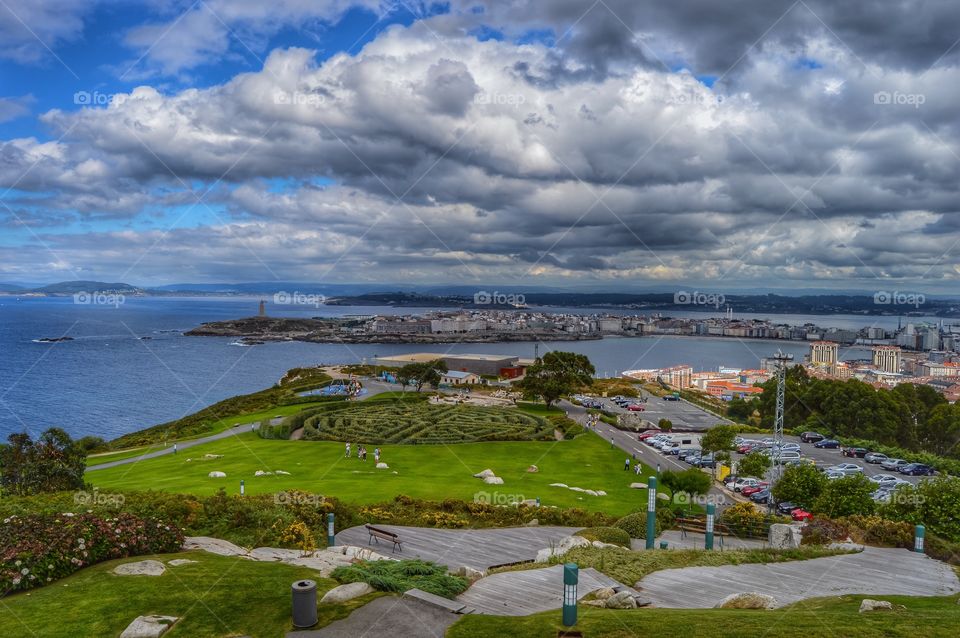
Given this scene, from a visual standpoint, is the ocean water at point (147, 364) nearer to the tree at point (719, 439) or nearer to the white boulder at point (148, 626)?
the tree at point (719, 439)

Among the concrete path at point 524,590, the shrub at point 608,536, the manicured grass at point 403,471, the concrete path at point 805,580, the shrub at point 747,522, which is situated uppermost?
the concrete path at point 524,590

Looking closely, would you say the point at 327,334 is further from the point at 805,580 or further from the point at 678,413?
the point at 805,580

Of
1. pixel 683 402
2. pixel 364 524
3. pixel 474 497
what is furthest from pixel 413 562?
pixel 683 402

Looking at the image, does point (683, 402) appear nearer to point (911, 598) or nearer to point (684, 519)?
point (684, 519)

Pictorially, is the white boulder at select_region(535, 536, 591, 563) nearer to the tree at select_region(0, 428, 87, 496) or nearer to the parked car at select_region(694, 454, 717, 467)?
the tree at select_region(0, 428, 87, 496)

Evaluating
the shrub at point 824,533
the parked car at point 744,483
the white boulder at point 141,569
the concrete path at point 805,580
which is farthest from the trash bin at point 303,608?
the parked car at point 744,483

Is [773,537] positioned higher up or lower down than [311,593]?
lower down
